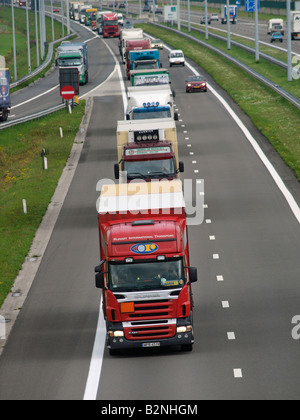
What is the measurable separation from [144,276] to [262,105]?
1829 inches

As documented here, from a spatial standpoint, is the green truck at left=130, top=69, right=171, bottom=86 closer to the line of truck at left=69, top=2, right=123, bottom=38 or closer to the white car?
the white car

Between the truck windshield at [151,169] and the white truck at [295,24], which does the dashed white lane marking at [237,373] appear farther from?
the white truck at [295,24]

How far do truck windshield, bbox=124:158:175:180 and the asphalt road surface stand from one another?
2604mm

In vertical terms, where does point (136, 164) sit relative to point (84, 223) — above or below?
above

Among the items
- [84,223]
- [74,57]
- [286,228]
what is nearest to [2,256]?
[84,223]

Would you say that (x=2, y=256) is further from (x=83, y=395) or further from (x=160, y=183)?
(x=83, y=395)

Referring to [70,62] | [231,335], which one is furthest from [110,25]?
[231,335]

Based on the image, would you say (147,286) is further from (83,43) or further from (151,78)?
(83,43)

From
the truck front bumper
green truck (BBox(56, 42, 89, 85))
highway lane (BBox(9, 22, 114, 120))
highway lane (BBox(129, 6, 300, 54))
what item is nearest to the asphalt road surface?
the truck front bumper

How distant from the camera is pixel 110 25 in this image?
146 metres

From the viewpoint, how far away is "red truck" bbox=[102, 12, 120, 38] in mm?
143500

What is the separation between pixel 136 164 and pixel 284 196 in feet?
26.1

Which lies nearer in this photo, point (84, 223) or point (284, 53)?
point (84, 223)
